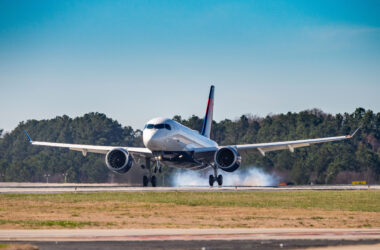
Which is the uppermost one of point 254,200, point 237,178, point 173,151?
point 173,151

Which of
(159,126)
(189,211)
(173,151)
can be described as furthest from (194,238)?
(173,151)

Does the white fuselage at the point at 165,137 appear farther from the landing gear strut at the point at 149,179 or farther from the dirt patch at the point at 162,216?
the dirt patch at the point at 162,216

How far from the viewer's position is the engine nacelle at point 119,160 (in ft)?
202

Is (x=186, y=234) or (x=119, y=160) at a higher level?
(x=119, y=160)

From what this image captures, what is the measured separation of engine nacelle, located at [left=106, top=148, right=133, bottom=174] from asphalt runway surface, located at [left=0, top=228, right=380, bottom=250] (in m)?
36.5

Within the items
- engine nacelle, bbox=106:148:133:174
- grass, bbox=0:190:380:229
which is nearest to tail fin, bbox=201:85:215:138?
engine nacelle, bbox=106:148:133:174

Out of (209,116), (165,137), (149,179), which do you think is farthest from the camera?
(209,116)

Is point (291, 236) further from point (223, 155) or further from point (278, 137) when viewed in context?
point (278, 137)

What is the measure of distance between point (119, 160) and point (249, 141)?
57.6m

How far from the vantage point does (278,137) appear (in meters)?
116

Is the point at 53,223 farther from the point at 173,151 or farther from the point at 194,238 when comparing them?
the point at 173,151

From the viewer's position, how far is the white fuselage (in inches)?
2371

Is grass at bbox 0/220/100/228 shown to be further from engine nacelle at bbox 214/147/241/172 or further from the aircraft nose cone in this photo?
engine nacelle at bbox 214/147/241/172

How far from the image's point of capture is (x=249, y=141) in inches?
4633
